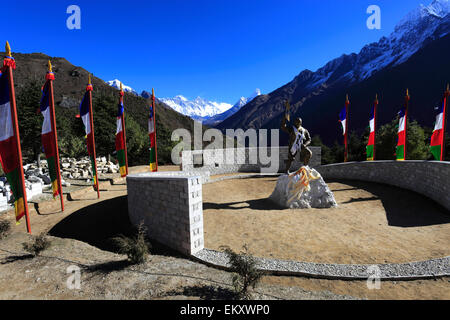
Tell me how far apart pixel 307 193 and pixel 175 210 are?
642cm

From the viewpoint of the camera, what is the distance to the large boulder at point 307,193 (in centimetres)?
973

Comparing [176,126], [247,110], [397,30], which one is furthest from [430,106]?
[397,30]

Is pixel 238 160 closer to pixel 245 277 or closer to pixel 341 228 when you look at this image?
pixel 341 228

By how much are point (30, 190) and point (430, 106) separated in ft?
350

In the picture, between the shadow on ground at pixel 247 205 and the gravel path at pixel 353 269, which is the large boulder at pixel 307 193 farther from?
the gravel path at pixel 353 269

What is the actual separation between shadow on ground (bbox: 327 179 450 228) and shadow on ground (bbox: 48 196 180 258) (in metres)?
9.15

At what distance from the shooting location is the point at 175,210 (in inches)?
239

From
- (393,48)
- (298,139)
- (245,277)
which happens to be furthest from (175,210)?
(393,48)

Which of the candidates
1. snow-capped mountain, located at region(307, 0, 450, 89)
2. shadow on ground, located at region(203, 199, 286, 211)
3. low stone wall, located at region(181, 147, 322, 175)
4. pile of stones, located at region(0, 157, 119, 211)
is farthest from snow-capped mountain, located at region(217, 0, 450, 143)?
pile of stones, located at region(0, 157, 119, 211)

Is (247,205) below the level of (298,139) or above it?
below

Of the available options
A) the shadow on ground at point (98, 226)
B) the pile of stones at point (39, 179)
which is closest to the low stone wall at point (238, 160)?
the pile of stones at point (39, 179)

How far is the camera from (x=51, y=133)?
846 centimetres

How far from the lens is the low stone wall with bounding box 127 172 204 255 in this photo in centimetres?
577
